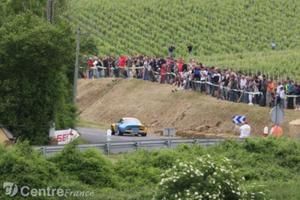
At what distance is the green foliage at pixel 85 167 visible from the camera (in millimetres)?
33938

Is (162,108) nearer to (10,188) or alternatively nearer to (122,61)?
(122,61)

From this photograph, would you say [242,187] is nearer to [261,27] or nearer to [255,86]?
[255,86]

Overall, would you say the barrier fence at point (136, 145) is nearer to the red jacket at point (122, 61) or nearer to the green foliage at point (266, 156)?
the green foliage at point (266, 156)

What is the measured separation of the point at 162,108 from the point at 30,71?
1888 centimetres

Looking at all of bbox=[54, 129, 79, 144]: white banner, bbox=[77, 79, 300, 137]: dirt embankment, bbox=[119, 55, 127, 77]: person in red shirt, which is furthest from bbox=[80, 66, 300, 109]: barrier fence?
bbox=[54, 129, 79, 144]: white banner

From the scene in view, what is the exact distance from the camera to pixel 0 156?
32156mm

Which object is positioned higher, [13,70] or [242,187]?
[13,70]

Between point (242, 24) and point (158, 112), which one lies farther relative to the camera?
point (242, 24)

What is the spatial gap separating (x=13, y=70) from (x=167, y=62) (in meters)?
18.3

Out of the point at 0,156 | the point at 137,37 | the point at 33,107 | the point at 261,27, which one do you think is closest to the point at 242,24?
the point at 261,27

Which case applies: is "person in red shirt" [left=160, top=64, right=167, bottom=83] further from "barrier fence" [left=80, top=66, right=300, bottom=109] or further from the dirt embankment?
the dirt embankment

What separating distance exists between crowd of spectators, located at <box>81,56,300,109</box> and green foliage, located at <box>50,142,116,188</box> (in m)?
21.8

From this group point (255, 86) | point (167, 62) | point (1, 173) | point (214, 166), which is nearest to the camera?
point (214, 166)

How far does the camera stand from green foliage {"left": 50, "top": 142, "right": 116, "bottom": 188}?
33938mm
